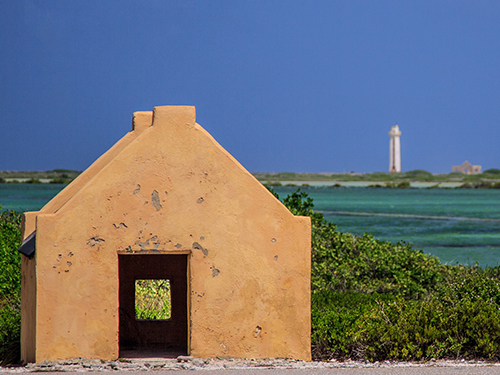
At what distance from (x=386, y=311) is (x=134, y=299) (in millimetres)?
4397

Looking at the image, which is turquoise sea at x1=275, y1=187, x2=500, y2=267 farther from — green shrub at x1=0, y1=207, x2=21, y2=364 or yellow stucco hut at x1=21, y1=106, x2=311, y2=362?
yellow stucco hut at x1=21, y1=106, x2=311, y2=362

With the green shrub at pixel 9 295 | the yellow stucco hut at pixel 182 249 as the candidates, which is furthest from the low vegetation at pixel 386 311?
the yellow stucco hut at pixel 182 249

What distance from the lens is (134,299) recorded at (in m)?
11.1

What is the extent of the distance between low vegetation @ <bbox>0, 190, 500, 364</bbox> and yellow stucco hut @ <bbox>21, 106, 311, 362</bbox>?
1388 millimetres

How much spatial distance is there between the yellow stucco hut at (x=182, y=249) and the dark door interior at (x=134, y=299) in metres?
2.22

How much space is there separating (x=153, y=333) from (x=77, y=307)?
3.02m

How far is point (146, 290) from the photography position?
1480cm

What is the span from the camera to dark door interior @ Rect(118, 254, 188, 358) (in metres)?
10.9

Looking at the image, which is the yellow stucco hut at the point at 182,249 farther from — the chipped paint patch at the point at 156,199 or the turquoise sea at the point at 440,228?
the turquoise sea at the point at 440,228

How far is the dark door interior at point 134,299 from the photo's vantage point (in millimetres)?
10875

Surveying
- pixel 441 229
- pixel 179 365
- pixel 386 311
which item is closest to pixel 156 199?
pixel 179 365

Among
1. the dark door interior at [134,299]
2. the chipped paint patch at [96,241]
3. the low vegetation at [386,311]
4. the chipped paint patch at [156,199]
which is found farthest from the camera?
the dark door interior at [134,299]

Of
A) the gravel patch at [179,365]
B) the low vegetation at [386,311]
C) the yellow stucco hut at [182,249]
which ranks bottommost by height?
the gravel patch at [179,365]

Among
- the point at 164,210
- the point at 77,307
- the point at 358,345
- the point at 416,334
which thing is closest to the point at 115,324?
the point at 77,307
